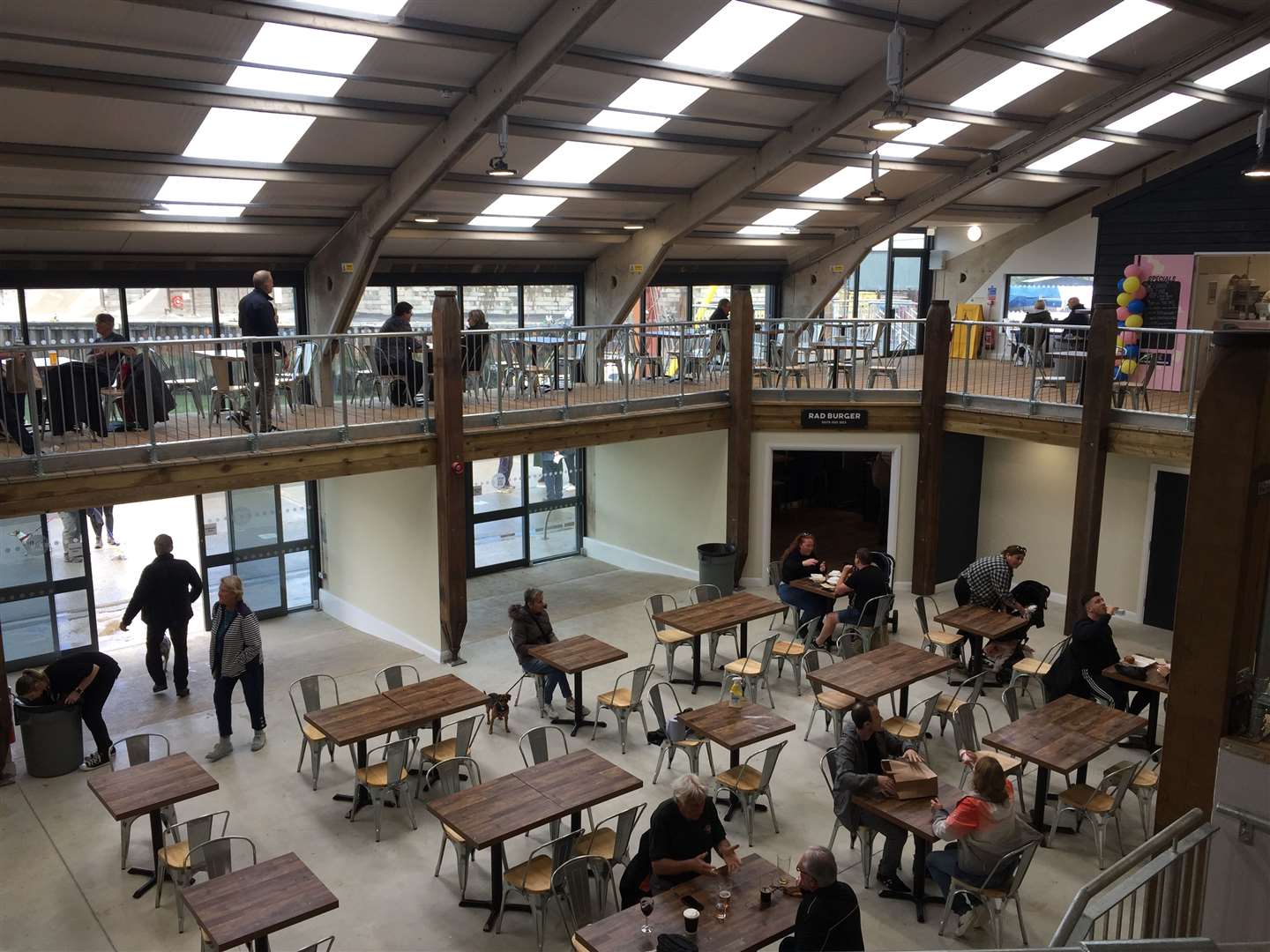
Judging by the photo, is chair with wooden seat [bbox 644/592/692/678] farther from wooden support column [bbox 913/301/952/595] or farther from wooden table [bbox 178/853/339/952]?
wooden table [bbox 178/853/339/952]

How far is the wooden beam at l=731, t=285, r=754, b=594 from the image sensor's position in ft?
45.0

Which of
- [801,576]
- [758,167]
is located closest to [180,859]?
[801,576]

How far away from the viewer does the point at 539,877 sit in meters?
6.66

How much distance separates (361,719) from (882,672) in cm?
454

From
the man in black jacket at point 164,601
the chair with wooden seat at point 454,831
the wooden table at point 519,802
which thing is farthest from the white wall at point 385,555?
the wooden table at point 519,802

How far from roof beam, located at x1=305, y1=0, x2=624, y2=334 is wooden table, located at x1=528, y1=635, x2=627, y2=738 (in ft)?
16.8

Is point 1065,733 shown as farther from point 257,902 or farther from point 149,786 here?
point 149,786

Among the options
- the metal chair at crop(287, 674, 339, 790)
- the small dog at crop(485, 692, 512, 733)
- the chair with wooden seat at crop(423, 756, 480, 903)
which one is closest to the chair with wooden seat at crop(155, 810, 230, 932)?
the metal chair at crop(287, 674, 339, 790)

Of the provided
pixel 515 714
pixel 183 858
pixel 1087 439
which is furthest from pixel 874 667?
pixel 183 858

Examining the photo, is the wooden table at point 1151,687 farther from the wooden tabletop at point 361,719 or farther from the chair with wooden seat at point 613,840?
the wooden tabletop at point 361,719

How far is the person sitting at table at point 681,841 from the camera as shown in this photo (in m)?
6.04

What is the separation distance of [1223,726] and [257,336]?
27.8 feet

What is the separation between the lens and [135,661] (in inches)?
476

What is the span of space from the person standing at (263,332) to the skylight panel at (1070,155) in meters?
11.2
